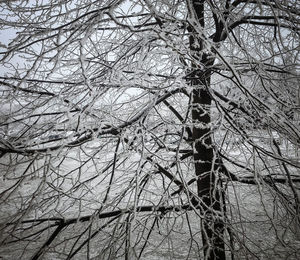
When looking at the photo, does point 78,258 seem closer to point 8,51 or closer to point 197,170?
point 197,170

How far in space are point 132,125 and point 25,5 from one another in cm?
159

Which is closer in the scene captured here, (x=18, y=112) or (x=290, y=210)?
(x=290, y=210)

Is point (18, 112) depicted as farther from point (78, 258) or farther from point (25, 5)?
point (78, 258)

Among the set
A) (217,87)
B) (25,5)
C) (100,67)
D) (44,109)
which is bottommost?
(44,109)

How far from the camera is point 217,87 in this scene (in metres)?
3.87

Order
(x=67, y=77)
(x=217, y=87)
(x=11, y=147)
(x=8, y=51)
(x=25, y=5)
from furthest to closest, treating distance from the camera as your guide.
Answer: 1. (x=217, y=87)
2. (x=67, y=77)
3. (x=25, y=5)
4. (x=8, y=51)
5. (x=11, y=147)

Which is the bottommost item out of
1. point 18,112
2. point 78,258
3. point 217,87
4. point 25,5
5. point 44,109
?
point 78,258

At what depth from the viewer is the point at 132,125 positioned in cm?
214

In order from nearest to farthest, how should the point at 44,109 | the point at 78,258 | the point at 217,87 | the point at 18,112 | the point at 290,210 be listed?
the point at 290,210 < the point at 18,112 < the point at 44,109 < the point at 217,87 < the point at 78,258

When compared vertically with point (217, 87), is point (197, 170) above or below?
below

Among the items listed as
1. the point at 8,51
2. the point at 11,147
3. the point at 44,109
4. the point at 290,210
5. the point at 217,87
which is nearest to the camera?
the point at 11,147

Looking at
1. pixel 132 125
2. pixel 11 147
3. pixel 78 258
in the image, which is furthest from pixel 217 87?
pixel 78 258

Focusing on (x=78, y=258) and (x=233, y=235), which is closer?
(x=233, y=235)

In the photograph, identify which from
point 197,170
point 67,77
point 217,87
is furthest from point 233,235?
point 67,77
